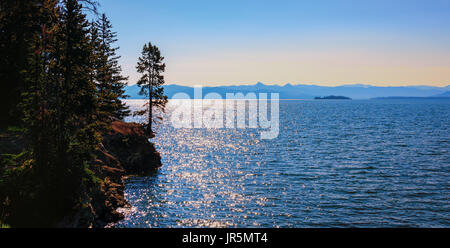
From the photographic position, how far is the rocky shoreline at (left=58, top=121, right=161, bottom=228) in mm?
20797

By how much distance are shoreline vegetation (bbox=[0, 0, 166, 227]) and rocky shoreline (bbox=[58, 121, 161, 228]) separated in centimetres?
12

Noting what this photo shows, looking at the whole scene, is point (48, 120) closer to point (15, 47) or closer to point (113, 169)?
point (15, 47)

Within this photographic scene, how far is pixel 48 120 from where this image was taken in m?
19.6

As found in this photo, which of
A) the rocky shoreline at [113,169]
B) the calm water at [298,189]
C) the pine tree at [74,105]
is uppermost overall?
the pine tree at [74,105]

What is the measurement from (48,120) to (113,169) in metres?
16.2

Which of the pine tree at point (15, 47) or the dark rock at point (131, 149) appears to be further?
the dark rock at point (131, 149)

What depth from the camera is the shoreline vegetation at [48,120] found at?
18.1 metres

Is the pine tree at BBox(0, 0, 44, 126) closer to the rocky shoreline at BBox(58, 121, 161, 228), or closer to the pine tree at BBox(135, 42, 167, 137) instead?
the rocky shoreline at BBox(58, 121, 161, 228)

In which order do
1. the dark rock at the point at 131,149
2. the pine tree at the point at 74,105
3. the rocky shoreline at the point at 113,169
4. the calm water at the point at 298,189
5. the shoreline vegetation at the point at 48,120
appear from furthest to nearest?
the dark rock at the point at 131,149 → the calm water at the point at 298,189 → the rocky shoreline at the point at 113,169 → the pine tree at the point at 74,105 → the shoreline vegetation at the point at 48,120

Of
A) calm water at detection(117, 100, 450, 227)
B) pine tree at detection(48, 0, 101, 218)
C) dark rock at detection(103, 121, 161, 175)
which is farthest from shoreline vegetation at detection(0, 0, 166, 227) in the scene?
dark rock at detection(103, 121, 161, 175)

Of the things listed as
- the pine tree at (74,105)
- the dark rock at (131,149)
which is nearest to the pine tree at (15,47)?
the pine tree at (74,105)

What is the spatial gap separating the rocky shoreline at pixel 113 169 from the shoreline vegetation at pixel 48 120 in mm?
121

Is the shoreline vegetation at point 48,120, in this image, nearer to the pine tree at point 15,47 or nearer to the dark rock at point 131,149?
the pine tree at point 15,47

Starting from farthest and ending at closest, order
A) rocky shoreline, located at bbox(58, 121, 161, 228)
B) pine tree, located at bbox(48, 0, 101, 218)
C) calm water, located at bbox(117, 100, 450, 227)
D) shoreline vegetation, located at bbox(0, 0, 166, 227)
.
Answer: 1. calm water, located at bbox(117, 100, 450, 227)
2. rocky shoreline, located at bbox(58, 121, 161, 228)
3. pine tree, located at bbox(48, 0, 101, 218)
4. shoreline vegetation, located at bbox(0, 0, 166, 227)
